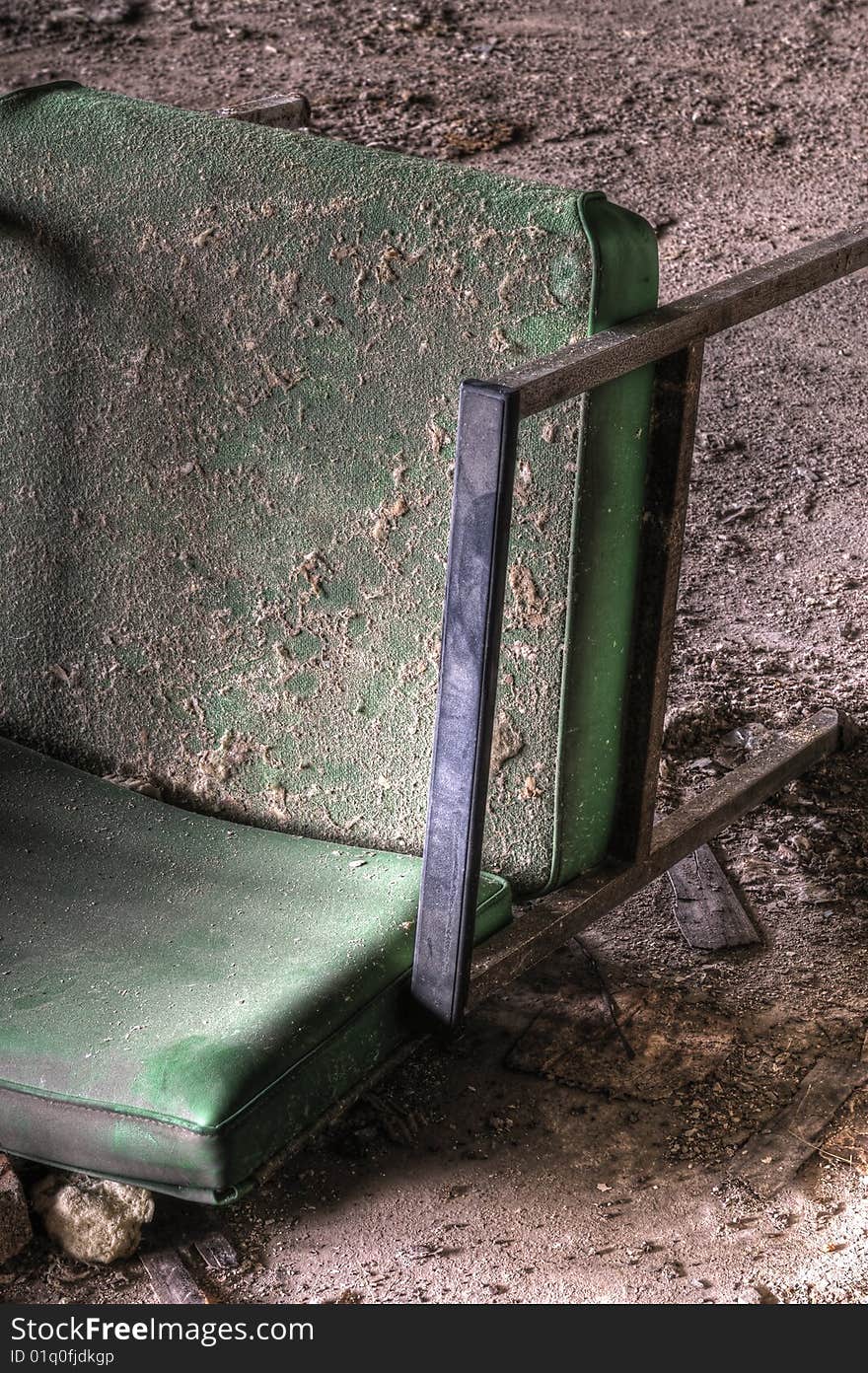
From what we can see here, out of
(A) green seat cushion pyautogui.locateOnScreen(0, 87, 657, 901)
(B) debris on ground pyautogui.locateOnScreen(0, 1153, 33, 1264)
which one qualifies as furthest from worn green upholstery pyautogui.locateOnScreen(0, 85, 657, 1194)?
(B) debris on ground pyautogui.locateOnScreen(0, 1153, 33, 1264)

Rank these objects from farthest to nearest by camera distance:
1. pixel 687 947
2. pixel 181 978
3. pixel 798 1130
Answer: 1. pixel 687 947
2. pixel 798 1130
3. pixel 181 978

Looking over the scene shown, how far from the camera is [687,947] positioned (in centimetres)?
238

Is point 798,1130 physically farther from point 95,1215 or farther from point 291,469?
point 291,469

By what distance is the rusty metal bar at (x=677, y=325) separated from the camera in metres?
1.58

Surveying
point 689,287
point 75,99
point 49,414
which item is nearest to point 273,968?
point 49,414

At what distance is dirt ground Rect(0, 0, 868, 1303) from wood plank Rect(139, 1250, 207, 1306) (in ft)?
0.05

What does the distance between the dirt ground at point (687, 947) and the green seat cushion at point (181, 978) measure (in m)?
0.24

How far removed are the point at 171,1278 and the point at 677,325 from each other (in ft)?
3.78

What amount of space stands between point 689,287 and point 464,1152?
9.78 feet

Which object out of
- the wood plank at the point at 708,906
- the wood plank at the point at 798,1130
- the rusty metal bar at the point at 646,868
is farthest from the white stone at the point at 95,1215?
the wood plank at the point at 708,906

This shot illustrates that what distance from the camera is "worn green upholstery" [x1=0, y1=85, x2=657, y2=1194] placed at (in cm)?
173

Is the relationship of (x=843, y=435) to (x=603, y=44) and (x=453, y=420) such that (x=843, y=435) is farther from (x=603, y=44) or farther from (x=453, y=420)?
(x=603, y=44)

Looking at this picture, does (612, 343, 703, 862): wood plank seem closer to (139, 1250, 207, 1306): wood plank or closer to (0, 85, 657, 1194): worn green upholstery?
(0, 85, 657, 1194): worn green upholstery

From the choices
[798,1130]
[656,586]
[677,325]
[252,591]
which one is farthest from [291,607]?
[798,1130]
